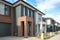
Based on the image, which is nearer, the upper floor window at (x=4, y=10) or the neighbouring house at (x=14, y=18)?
the neighbouring house at (x=14, y=18)

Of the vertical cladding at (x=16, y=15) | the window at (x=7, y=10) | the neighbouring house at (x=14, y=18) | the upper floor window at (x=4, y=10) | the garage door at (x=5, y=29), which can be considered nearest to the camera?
the neighbouring house at (x=14, y=18)

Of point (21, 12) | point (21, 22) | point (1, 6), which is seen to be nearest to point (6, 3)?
point (1, 6)

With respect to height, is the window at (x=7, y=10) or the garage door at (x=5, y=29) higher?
the window at (x=7, y=10)

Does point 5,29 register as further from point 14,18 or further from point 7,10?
point 7,10

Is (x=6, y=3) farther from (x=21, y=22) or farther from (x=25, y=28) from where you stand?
(x=25, y=28)

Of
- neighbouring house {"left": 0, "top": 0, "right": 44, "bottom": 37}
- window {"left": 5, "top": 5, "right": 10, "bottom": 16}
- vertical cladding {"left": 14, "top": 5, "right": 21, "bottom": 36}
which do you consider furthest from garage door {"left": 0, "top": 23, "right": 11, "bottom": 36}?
window {"left": 5, "top": 5, "right": 10, "bottom": 16}

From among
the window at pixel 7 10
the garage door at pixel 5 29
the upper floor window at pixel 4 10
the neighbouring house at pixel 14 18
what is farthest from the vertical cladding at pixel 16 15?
the upper floor window at pixel 4 10

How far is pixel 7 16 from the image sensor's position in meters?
27.6

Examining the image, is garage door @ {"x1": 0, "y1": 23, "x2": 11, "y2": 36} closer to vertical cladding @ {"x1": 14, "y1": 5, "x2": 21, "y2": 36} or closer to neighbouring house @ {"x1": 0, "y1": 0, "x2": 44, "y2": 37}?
neighbouring house @ {"x1": 0, "y1": 0, "x2": 44, "y2": 37}

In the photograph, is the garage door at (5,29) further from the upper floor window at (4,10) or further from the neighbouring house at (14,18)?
the upper floor window at (4,10)

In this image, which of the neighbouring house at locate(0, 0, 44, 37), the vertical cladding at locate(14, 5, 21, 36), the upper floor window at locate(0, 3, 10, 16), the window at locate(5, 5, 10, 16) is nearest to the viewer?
→ the neighbouring house at locate(0, 0, 44, 37)

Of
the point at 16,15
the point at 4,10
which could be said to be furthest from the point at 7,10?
the point at 16,15

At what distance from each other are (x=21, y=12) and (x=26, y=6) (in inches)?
86.1

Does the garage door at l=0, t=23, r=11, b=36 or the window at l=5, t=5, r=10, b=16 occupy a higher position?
the window at l=5, t=5, r=10, b=16
